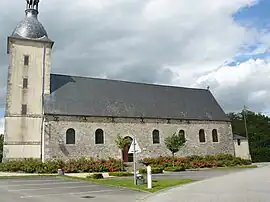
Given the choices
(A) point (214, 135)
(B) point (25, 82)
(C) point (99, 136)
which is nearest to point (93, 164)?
(C) point (99, 136)

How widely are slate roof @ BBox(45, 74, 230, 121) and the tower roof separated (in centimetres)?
434

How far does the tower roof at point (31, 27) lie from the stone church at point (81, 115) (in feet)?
0.26

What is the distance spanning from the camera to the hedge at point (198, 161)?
84.8 ft

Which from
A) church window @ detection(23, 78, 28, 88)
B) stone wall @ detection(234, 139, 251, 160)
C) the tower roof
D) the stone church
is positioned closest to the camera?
the stone church

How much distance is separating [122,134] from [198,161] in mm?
7565

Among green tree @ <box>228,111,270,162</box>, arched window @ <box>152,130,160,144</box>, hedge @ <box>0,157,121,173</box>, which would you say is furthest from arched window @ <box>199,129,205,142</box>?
green tree @ <box>228,111,270,162</box>

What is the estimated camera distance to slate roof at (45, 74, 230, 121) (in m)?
27.0

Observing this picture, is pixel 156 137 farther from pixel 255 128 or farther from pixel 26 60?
pixel 255 128

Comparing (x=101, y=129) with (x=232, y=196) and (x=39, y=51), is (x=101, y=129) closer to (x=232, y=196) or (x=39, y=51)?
(x=39, y=51)

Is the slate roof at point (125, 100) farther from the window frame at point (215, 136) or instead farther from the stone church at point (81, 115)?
the window frame at point (215, 136)

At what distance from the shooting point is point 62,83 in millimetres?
28828

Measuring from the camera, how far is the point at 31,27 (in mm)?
27625

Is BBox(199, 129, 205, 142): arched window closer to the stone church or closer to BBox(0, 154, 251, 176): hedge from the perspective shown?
the stone church

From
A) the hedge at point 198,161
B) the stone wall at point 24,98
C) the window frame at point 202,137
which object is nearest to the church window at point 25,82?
the stone wall at point 24,98
